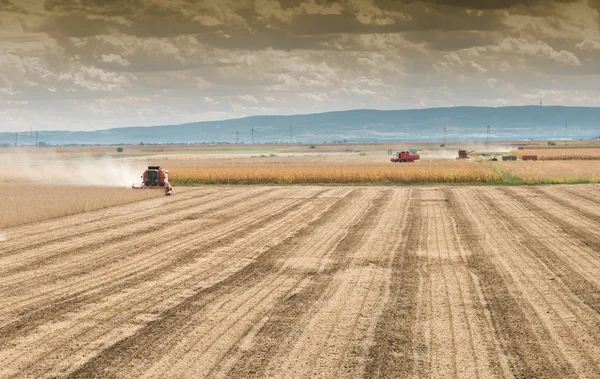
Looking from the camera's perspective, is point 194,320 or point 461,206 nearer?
point 194,320

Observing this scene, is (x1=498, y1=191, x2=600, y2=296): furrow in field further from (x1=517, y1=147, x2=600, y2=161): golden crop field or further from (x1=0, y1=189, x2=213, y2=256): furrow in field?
(x1=517, y1=147, x2=600, y2=161): golden crop field

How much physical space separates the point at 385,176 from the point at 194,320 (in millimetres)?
41496

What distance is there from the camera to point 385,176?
52.7 meters

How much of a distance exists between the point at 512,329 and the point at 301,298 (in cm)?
392

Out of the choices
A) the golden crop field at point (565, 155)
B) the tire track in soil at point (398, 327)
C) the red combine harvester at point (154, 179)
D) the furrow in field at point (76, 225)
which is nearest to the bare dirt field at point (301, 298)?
the tire track in soil at point (398, 327)

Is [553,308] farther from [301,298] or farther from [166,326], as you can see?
[166,326]

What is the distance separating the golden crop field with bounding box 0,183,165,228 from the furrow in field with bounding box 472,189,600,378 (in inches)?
648

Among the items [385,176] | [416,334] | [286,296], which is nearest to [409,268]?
[286,296]

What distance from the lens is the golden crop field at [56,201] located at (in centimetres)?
2733

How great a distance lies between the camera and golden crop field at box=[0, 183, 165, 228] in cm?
2733

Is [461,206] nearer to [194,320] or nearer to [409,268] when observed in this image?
[409,268]

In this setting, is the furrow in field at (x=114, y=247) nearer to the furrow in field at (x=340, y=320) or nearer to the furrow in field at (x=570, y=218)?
the furrow in field at (x=340, y=320)

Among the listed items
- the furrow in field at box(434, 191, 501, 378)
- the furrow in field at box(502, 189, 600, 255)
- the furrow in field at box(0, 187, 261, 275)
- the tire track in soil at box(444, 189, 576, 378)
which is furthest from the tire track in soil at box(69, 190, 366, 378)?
the furrow in field at box(502, 189, 600, 255)

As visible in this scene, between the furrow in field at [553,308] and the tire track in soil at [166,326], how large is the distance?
17.8 feet
